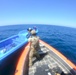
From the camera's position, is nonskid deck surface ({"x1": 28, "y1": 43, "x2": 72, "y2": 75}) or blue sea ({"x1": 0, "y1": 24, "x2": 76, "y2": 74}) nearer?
nonskid deck surface ({"x1": 28, "y1": 43, "x2": 72, "y2": 75})

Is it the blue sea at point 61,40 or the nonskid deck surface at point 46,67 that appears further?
the blue sea at point 61,40

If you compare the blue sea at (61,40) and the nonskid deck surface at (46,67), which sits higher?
the nonskid deck surface at (46,67)

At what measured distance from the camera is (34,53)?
7.11 m

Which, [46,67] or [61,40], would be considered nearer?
[46,67]

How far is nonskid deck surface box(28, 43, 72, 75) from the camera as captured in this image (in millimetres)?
6457

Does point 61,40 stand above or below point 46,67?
below

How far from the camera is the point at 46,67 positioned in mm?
6961

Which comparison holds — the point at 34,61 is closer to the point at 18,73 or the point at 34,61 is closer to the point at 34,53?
the point at 34,53

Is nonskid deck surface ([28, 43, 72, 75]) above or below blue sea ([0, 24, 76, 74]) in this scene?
above

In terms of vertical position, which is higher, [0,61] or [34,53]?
[34,53]

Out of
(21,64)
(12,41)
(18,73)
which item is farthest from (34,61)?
(12,41)

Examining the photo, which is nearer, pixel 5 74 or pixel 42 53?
pixel 5 74

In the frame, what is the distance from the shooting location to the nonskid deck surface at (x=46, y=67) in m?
6.46

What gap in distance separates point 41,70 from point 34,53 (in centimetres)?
107
